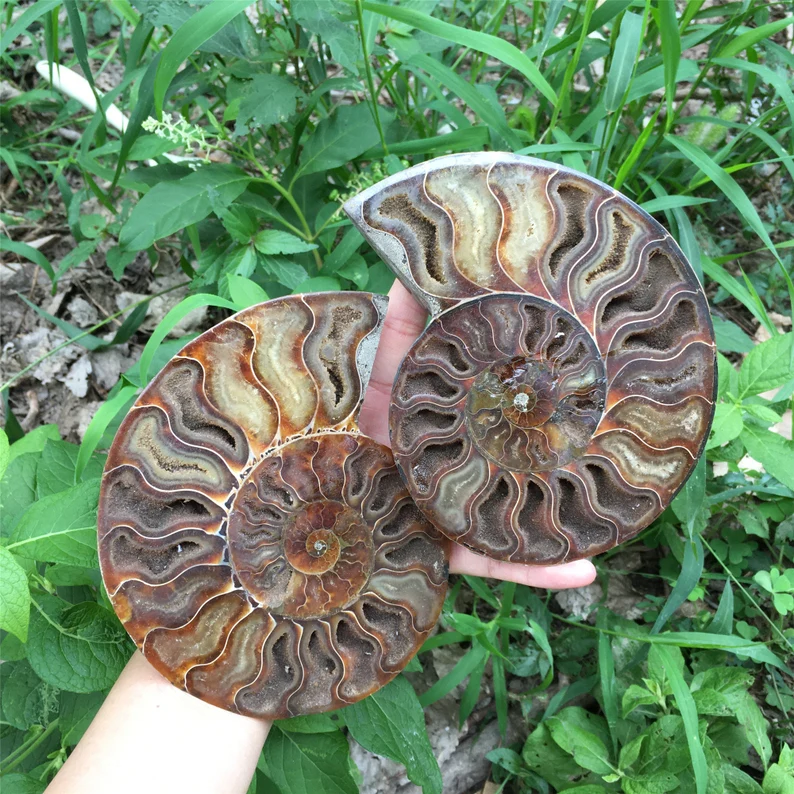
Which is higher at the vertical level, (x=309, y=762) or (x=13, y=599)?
(x=13, y=599)

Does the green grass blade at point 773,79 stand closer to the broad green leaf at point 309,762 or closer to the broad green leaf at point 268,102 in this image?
the broad green leaf at point 268,102

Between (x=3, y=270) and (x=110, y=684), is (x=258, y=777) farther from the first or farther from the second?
(x=3, y=270)

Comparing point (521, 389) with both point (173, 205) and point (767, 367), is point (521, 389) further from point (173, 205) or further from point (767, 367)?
point (173, 205)

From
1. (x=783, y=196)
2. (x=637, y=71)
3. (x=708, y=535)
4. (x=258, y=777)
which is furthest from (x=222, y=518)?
(x=783, y=196)

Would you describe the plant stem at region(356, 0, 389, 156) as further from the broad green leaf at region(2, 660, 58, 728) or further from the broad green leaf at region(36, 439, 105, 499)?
the broad green leaf at region(2, 660, 58, 728)

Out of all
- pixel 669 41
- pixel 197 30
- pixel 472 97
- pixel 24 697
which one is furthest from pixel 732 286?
pixel 24 697

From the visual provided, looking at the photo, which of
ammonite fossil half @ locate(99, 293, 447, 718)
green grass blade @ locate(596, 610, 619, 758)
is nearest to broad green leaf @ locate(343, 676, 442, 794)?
ammonite fossil half @ locate(99, 293, 447, 718)

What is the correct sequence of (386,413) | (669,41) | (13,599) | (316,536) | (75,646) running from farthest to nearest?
1. (386,413)
2. (316,536)
3. (669,41)
4. (75,646)
5. (13,599)
